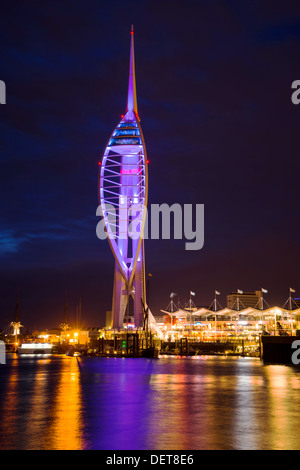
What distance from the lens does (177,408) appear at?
27.4 metres

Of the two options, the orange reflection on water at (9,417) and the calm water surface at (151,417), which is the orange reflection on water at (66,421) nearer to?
the calm water surface at (151,417)

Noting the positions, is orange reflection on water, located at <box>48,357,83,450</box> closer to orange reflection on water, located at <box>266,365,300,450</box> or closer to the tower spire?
orange reflection on water, located at <box>266,365,300,450</box>

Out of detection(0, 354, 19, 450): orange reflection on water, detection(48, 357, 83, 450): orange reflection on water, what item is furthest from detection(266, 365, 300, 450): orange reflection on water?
detection(0, 354, 19, 450): orange reflection on water

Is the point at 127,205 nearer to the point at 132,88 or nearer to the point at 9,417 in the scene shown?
the point at 132,88

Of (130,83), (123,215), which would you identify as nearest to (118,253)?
(123,215)

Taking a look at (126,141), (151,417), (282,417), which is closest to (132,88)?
(126,141)

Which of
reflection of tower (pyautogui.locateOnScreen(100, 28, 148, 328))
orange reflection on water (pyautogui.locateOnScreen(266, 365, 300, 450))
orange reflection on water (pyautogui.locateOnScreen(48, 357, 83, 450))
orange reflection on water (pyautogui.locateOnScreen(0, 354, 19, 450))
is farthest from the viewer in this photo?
reflection of tower (pyautogui.locateOnScreen(100, 28, 148, 328))

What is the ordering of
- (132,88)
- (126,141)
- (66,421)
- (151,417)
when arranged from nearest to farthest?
(66,421)
(151,417)
(126,141)
(132,88)

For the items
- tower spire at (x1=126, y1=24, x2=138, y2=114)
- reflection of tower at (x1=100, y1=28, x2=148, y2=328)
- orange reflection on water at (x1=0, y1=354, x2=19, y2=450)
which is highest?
tower spire at (x1=126, y1=24, x2=138, y2=114)

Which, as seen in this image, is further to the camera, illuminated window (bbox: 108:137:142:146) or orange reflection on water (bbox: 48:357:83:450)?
illuminated window (bbox: 108:137:142:146)

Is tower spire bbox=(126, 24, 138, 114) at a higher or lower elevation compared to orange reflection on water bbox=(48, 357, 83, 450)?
higher

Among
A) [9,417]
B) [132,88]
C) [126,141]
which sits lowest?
[9,417]
